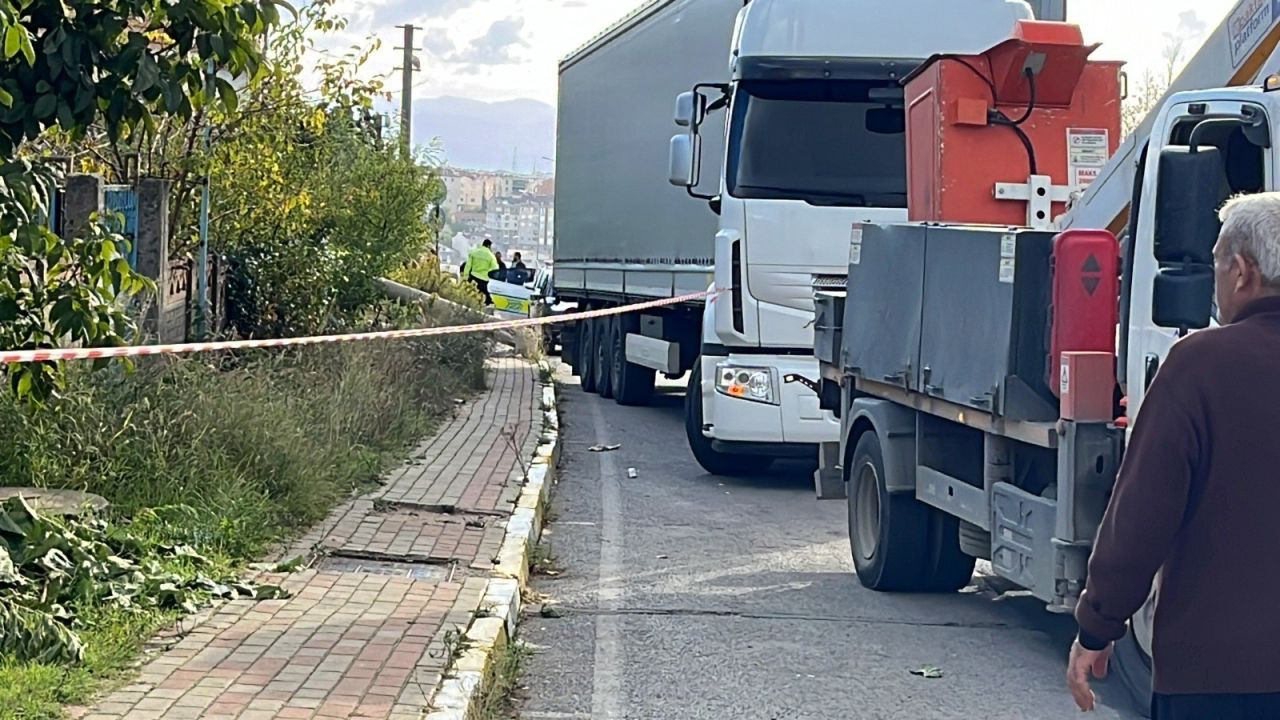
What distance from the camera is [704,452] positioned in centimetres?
1337

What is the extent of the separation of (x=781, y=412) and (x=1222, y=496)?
8.96 meters

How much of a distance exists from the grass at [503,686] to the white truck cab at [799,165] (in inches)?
204

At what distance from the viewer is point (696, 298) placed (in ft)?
46.8

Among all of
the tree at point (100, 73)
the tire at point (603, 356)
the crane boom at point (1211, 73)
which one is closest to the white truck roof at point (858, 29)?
the crane boom at point (1211, 73)

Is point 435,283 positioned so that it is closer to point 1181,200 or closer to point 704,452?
point 704,452

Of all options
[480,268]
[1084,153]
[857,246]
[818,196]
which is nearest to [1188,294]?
[857,246]

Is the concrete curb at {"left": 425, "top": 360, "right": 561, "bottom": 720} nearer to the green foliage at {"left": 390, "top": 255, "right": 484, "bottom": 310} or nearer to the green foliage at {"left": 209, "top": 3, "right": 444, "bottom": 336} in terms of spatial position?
the green foliage at {"left": 209, "top": 3, "right": 444, "bottom": 336}

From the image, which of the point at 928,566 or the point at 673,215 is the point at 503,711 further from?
the point at 673,215

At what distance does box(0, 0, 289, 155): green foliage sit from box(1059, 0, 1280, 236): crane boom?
139 inches

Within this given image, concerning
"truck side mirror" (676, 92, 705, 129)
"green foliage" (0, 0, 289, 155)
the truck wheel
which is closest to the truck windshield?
"truck side mirror" (676, 92, 705, 129)

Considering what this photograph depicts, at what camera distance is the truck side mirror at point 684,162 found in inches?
519

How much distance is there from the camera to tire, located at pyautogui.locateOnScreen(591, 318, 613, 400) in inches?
789

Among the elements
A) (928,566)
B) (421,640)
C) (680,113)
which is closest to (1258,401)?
(421,640)

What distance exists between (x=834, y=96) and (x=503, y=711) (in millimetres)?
7079
